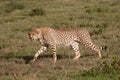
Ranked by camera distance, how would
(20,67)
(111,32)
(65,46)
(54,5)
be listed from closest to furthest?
(20,67) → (65,46) → (111,32) → (54,5)

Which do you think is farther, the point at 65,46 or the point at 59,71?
the point at 65,46

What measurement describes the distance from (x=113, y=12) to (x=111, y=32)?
6.07m

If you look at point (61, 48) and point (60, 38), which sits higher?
point (60, 38)

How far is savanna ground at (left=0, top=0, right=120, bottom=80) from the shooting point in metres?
9.88

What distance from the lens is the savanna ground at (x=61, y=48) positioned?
9875 mm

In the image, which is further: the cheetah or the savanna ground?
the cheetah

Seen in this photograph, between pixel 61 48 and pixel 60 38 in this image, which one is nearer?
pixel 60 38

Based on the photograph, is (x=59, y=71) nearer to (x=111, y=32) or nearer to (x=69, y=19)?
(x=111, y=32)

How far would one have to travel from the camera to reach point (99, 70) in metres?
9.80

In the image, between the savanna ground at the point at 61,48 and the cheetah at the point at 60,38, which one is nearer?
the savanna ground at the point at 61,48

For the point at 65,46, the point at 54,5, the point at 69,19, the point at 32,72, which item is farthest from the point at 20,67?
the point at 54,5

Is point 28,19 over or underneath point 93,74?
underneath

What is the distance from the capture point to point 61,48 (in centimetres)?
1420

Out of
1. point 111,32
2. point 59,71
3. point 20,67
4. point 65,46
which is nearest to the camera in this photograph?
point 59,71
